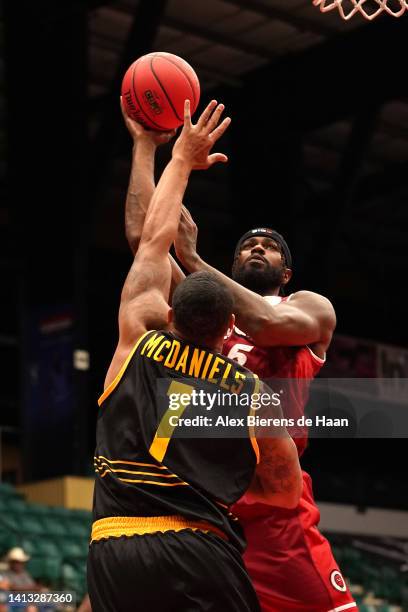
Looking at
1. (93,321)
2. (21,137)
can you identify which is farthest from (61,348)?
(93,321)

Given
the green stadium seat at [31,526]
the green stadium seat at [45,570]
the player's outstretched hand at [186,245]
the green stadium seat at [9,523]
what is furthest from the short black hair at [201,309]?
the green stadium seat at [31,526]

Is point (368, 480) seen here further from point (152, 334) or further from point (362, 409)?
point (152, 334)

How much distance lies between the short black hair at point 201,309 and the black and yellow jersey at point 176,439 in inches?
2.1

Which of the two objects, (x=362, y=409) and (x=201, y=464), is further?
(x=362, y=409)

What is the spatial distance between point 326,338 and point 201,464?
1.35 meters

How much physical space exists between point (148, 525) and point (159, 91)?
1.85 meters

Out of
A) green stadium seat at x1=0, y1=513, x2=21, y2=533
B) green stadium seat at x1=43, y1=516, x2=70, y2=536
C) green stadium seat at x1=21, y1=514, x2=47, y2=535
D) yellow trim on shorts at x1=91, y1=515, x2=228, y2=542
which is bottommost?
green stadium seat at x1=43, y1=516, x2=70, y2=536

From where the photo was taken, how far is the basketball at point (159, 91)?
4.70 m

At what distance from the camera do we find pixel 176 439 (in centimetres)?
364

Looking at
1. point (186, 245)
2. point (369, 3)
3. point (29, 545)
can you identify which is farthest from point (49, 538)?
point (186, 245)

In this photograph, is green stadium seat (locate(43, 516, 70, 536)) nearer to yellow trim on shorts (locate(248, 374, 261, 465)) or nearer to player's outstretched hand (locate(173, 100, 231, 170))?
player's outstretched hand (locate(173, 100, 231, 170))

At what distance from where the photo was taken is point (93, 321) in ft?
71.7

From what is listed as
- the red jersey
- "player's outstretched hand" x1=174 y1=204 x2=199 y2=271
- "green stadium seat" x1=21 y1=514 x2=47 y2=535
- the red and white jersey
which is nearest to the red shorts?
the red jersey

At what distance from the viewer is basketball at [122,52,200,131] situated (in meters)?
4.70
